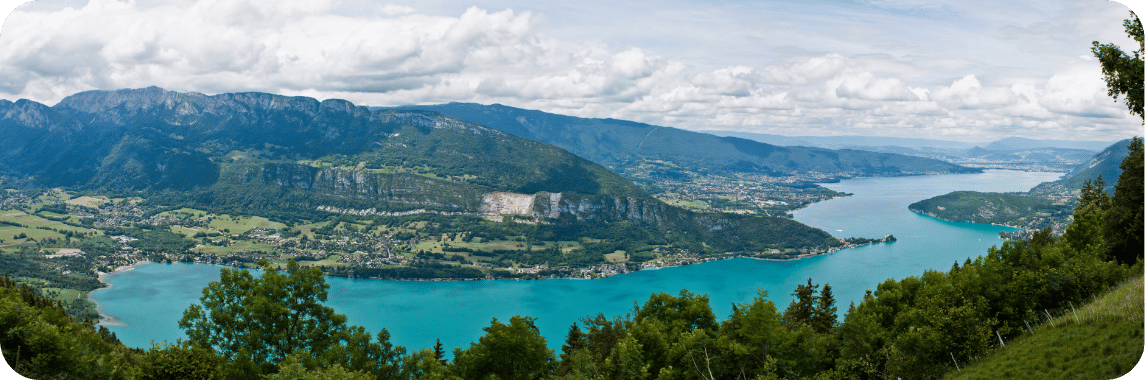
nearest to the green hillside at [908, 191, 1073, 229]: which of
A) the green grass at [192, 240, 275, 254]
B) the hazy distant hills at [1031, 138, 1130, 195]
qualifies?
the hazy distant hills at [1031, 138, 1130, 195]

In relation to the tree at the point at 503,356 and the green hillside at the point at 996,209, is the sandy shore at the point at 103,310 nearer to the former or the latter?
the tree at the point at 503,356

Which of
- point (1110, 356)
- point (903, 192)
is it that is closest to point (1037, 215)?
point (903, 192)

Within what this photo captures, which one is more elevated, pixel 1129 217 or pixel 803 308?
pixel 1129 217

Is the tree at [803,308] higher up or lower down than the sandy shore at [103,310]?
higher up

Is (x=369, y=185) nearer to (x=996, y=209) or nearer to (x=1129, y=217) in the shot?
(x=996, y=209)

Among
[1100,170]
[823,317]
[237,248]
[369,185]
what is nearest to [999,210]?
[1100,170]

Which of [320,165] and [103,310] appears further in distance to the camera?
[320,165]

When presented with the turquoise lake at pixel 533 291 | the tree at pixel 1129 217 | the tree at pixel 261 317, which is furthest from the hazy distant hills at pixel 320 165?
the tree at pixel 261 317
